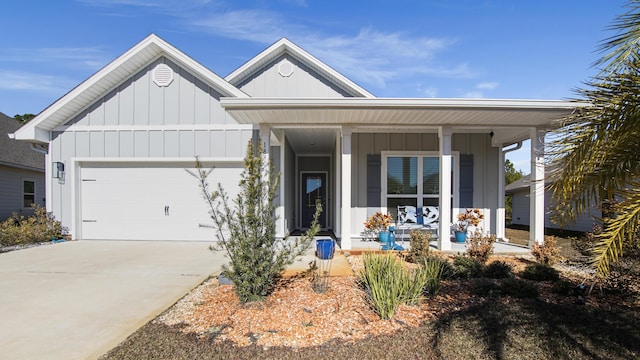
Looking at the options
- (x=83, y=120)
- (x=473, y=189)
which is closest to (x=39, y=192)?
(x=83, y=120)

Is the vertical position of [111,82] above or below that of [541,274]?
above

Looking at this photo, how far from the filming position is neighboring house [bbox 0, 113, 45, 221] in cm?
1309

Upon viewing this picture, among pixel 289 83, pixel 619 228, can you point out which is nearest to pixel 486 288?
pixel 619 228

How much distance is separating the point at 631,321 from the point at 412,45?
8420 millimetres

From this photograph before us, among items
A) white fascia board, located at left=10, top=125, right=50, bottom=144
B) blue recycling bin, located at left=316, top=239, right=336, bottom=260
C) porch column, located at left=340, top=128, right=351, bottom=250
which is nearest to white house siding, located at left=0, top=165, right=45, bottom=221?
white fascia board, located at left=10, top=125, right=50, bottom=144

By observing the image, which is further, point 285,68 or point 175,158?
point 285,68

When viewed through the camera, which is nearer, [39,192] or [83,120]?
[83,120]

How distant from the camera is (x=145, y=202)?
9.51 metres

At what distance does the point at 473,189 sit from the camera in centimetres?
948

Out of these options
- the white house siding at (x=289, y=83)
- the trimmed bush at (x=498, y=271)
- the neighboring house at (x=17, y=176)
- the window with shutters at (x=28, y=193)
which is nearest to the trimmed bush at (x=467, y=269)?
the trimmed bush at (x=498, y=271)

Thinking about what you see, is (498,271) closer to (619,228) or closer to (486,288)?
(486,288)

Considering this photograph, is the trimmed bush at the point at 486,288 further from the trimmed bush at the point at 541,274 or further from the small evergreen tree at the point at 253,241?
the small evergreen tree at the point at 253,241

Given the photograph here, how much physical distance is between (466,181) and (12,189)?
17.0 metres

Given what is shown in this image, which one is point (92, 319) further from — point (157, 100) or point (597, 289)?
point (157, 100)
